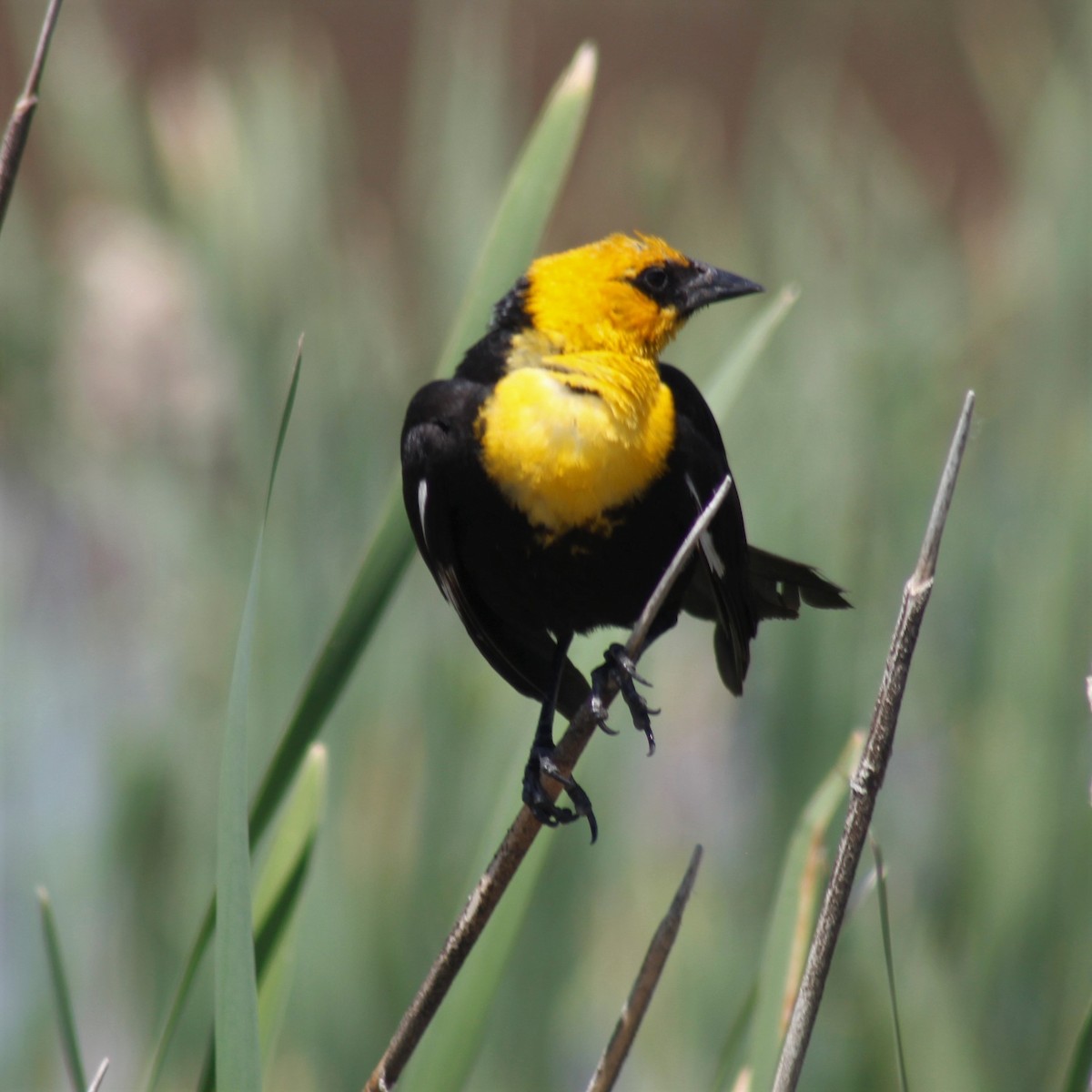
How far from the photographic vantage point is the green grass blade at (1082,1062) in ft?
1.88

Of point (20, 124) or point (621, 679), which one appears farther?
point (621, 679)

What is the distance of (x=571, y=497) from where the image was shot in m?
0.93

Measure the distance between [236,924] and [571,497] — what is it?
0.44 m

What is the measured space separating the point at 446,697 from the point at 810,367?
489 mm

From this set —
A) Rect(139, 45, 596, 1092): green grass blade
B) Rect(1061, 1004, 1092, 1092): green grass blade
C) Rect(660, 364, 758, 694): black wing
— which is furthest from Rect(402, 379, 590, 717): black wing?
Rect(1061, 1004, 1092, 1092): green grass blade

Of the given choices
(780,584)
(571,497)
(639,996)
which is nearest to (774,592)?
(780,584)

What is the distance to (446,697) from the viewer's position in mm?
1236

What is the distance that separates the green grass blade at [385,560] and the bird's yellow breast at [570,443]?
183mm

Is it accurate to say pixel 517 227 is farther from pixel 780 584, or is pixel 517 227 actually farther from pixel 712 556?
pixel 780 584

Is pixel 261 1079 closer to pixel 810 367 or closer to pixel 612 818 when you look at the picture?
pixel 612 818

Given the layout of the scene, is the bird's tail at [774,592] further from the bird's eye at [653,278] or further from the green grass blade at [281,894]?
the green grass blade at [281,894]

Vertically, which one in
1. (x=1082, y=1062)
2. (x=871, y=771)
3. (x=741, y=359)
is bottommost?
(x=1082, y=1062)

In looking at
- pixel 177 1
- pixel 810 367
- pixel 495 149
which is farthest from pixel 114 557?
pixel 177 1

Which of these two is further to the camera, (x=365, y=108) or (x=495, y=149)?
(x=365, y=108)
